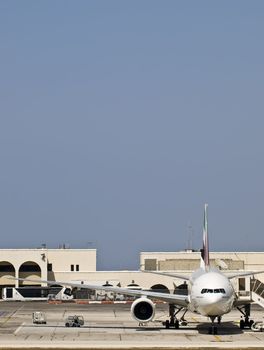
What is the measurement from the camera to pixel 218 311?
6588cm

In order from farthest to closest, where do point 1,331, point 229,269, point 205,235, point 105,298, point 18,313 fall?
point 229,269
point 105,298
point 18,313
point 205,235
point 1,331

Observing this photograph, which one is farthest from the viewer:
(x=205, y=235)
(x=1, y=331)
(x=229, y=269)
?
(x=229, y=269)

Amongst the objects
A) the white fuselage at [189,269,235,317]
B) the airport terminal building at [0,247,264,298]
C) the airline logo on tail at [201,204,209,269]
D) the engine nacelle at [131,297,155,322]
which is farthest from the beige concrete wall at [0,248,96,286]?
the white fuselage at [189,269,235,317]

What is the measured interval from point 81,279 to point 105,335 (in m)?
88.3

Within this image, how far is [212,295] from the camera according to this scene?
6556 cm

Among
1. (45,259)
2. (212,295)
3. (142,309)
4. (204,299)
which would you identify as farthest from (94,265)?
(212,295)

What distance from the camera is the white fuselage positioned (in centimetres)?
6542

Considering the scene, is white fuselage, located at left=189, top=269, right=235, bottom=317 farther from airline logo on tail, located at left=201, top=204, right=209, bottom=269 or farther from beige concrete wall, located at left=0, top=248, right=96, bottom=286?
beige concrete wall, located at left=0, top=248, right=96, bottom=286

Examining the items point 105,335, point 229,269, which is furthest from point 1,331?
point 229,269

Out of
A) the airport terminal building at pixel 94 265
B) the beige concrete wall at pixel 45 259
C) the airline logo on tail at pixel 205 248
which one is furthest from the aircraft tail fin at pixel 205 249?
the beige concrete wall at pixel 45 259

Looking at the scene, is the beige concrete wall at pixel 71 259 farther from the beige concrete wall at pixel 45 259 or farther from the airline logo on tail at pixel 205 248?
the airline logo on tail at pixel 205 248

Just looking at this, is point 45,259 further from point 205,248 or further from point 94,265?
point 205,248

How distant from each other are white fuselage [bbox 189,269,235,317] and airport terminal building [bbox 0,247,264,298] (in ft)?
268

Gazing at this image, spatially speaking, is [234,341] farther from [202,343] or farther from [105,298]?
[105,298]
